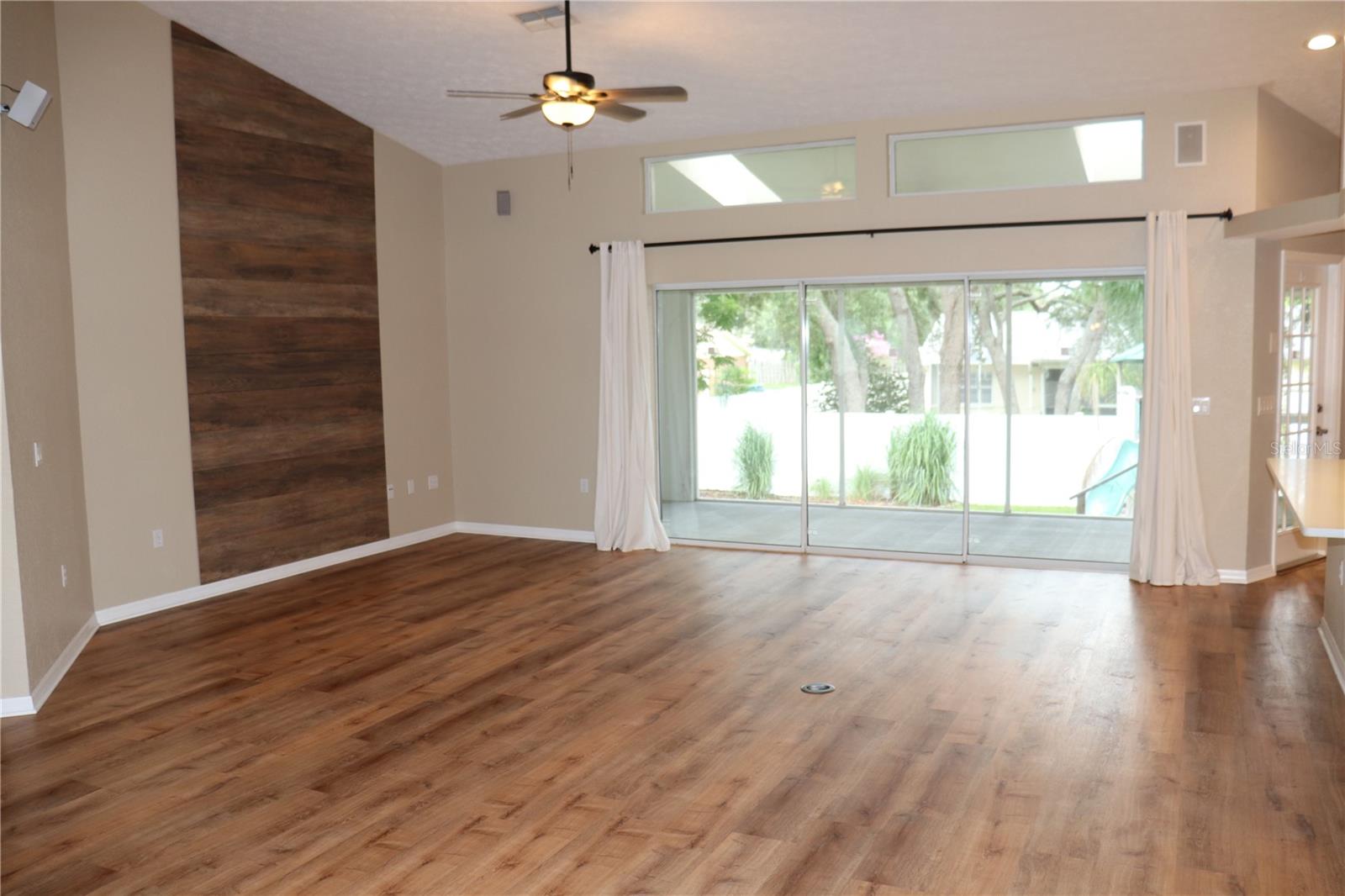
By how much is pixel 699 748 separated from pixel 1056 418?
4422 mm

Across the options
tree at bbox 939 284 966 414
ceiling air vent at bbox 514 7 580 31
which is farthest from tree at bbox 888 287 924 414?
ceiling air vent at bbox 514 7 580 31

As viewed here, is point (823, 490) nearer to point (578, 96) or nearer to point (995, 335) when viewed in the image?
point (995, 335)

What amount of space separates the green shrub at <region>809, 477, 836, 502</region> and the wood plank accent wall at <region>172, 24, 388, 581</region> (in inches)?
144

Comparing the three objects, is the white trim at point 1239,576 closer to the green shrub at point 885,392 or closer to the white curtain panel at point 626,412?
the green shrub at point 885,392

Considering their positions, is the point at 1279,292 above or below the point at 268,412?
above

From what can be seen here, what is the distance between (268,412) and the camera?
24.9 feet

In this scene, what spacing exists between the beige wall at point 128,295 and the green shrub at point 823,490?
4.66m

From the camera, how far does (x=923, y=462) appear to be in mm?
7891

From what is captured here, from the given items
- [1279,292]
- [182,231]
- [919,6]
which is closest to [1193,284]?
[1279,292]

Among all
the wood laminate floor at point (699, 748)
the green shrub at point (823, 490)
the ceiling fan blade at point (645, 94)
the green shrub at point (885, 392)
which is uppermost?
the ceiling fan blade at point (645, 94)

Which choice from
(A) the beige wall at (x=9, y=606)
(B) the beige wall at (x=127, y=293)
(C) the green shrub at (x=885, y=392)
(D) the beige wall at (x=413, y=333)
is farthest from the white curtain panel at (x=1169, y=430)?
(A) the beige wall at (x=9, y=606)

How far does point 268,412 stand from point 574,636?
3.21 m

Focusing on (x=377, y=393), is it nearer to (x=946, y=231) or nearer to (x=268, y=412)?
(x=268, y=412)

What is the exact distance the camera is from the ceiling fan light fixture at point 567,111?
5301mm
